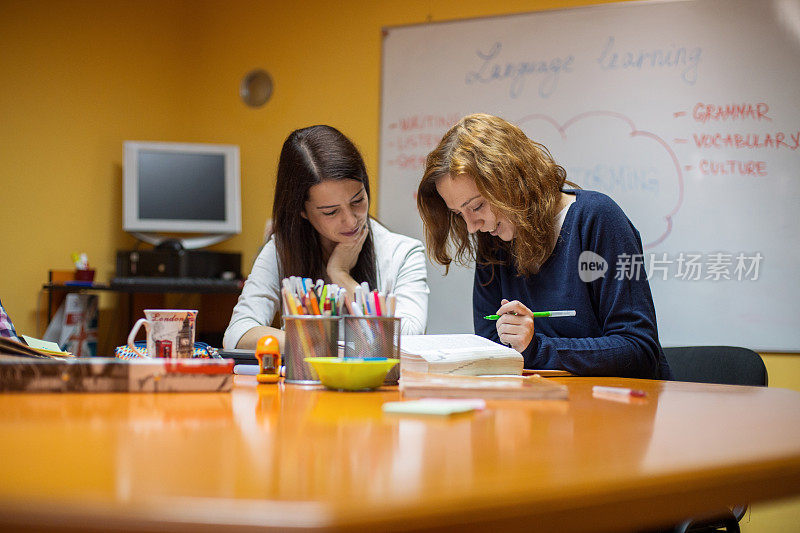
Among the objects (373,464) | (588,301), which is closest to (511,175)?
(588,301)

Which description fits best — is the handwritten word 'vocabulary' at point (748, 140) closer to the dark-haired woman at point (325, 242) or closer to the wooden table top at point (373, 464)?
the dark-haired woman at point (325, 242)

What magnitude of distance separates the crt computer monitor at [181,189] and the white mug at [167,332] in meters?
2.41

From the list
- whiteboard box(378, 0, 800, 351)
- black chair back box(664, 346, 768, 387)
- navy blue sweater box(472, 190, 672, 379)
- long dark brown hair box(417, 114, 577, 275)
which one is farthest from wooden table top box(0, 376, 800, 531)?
whiteboard box(378, 0, 800, 351)

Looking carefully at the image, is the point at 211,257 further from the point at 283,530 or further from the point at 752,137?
the point at 283,530

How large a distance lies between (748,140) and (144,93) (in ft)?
8.68

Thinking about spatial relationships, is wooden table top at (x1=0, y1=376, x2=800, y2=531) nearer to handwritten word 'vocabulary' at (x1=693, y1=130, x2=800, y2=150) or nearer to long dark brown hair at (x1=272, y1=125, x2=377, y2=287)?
long dark brown hair at (x1=272, y1=125, x2=377, y2=287)

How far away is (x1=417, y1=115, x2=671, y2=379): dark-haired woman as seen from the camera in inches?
58.7

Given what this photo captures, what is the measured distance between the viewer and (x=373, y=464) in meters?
0.50

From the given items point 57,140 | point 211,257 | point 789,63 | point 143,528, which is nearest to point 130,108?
point 57,140

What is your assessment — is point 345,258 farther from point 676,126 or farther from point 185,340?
point 676,126

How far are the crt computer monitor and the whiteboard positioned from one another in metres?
0.95

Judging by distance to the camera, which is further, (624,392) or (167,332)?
(167,332)

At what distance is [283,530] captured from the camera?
360 millimetres

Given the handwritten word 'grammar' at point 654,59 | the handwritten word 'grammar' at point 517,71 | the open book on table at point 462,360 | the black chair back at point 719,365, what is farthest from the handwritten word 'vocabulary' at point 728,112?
the open book on table at point 462,360
